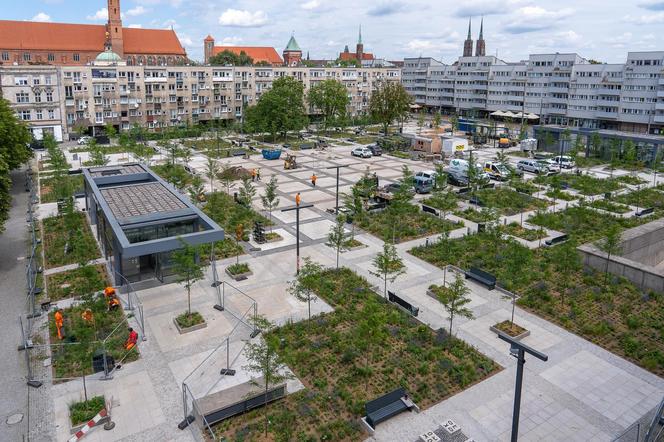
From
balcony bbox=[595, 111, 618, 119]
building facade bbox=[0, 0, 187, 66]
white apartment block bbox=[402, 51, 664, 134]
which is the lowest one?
balcony bbox=[595, 111, 618, 119]

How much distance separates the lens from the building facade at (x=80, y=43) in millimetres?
98000

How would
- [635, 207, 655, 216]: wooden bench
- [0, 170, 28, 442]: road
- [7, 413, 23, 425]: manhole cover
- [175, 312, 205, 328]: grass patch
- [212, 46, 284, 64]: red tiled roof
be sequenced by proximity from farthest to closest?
1. [212, 46, 284, 64]: red tiled roof
2. [635, 207, 655, 216]: wooden bench
3. [175, 312, 205, 328]: grass patch
4. [0, 170, 28, 442]: road
5. [7, 413, 23, 425]: manhole cover

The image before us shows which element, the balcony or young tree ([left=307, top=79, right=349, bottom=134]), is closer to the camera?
young tree ([left=307, top=79, right=349, bottom=134])

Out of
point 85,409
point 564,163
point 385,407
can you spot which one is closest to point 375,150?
point 564,163

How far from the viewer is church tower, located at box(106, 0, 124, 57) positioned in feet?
342

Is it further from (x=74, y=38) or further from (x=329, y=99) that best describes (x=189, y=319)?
(x=74, y=38)

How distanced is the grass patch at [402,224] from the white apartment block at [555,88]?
63.4 meters

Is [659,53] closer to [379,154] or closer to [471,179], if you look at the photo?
[379,154]

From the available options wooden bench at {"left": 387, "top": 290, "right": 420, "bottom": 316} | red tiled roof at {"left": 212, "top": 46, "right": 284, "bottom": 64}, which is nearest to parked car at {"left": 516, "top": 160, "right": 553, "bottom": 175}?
wooden bench at {"left": 387, "top": 290, "right": 420, "bottom": 316}

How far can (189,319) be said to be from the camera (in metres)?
23.4

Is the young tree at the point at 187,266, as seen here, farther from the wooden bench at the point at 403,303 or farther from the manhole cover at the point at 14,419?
the wooden bench at the point at 403,303

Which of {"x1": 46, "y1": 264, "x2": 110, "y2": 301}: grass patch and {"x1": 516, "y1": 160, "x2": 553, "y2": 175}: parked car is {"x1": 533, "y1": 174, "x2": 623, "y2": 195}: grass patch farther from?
{"x1": 46, "y1": 264, "x2": 110, "y2": 301}: grass patch

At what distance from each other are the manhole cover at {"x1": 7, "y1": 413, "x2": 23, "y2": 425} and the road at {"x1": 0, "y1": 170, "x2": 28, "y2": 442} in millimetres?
108

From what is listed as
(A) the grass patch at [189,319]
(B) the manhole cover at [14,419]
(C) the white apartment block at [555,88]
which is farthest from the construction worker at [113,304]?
(C) the white apartment block at [555,88]
